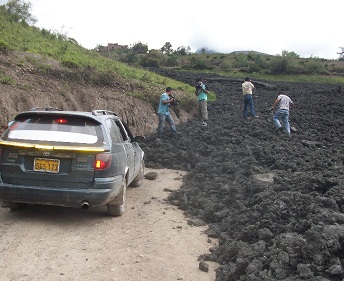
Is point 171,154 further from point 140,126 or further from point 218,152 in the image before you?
point 140,126

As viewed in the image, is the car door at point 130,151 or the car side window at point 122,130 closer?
the car door at point 130,151

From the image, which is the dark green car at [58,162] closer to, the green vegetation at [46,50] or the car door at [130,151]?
the car door at [130,151]

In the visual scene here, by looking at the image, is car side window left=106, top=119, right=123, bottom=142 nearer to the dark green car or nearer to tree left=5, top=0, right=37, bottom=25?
the dark green car

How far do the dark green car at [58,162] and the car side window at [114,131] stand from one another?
0.40 meters

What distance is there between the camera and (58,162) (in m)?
6.05

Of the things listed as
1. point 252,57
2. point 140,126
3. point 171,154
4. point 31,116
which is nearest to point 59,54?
point 140,126

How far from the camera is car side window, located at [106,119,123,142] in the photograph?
6812 mm

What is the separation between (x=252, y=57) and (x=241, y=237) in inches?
2383

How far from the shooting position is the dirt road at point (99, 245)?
493cm

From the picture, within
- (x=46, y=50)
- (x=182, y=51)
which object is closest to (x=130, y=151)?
(x=46, y=50)

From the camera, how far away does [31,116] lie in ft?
21.1

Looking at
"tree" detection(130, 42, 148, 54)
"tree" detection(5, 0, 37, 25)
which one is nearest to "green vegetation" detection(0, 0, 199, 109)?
"tree" detection(5, 0, 37, 25)

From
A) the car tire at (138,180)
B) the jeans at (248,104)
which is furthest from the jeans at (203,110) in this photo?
the car tire at (138,180)

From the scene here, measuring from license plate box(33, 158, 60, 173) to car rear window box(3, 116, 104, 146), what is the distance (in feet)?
0.85
